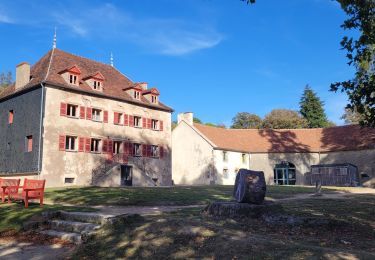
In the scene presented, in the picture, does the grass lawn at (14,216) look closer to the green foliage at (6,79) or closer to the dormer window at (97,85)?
the dormer window at (97,85)

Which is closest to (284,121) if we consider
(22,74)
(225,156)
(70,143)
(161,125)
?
(225,156)

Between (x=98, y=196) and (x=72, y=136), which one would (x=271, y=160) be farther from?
(x=98, y=196)

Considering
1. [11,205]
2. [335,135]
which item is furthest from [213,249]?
[335,135]

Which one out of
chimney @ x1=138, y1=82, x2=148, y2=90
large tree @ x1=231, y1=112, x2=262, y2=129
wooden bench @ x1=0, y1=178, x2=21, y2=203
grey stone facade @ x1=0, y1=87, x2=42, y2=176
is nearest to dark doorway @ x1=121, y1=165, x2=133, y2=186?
grey stone facade @ x1=0, y1=87, x2=42, y2=176

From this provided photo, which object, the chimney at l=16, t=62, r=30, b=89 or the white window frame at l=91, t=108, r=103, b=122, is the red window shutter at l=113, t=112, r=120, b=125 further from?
the chimney at l=16, t=62, r=30, b=89

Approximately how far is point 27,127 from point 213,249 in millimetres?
26927

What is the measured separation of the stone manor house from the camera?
95.3 ft

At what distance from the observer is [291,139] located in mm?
47656

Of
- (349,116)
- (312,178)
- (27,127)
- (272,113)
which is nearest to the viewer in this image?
(27,127)

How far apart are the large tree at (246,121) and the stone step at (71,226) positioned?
201 ft

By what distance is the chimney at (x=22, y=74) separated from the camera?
31.6 m

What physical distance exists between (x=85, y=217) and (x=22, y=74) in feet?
83.6

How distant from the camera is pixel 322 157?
43938mm

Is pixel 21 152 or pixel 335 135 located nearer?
pixel 21 152
